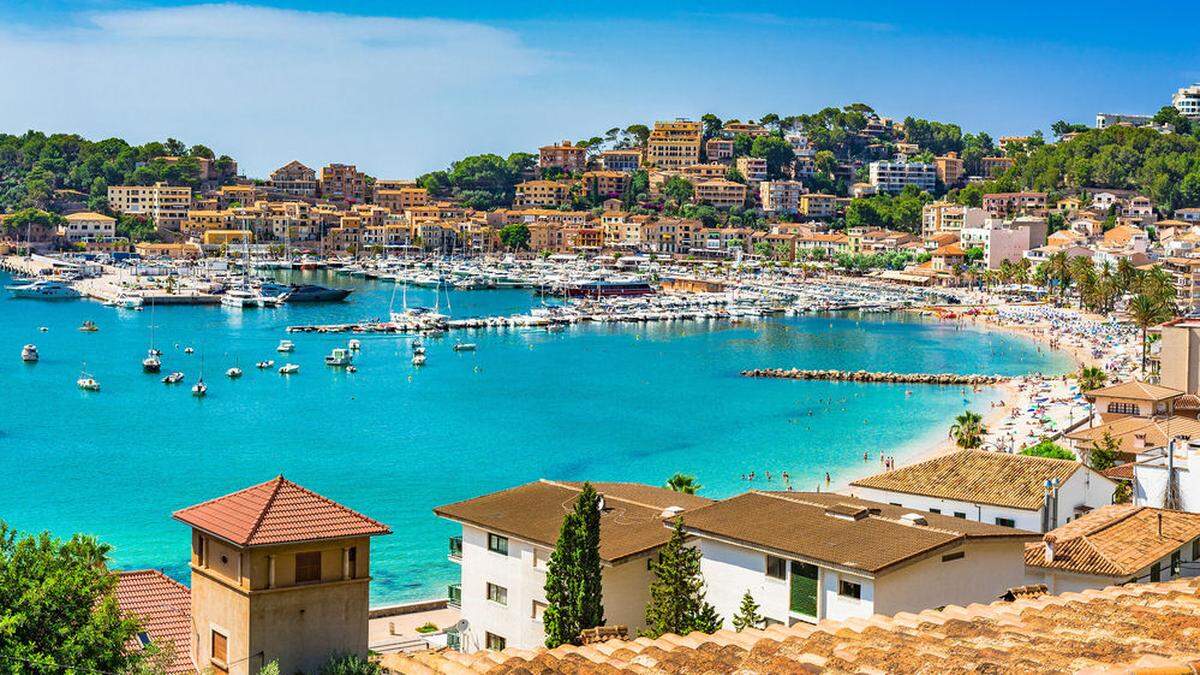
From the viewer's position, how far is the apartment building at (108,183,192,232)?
5458 inches

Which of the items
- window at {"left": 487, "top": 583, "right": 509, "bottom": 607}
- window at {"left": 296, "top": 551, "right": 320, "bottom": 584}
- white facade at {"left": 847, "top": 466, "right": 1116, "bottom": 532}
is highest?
window at {"left": 296, "top": 551, "right": 320, "bottom": 584}

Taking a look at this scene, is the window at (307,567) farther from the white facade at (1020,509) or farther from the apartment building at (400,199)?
the apartment building at (400,199)

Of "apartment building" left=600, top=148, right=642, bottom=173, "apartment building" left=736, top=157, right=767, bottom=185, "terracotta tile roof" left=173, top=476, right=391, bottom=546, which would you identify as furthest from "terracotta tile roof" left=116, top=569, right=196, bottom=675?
"apartment building" left=600, top=148, right=642, bottom=173

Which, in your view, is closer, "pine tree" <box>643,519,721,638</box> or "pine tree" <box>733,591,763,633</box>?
"pine tree" <box>733,591,763,633</box>

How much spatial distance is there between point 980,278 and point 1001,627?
3999 inches

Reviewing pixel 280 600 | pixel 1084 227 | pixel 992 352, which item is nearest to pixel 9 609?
pixel 280 600

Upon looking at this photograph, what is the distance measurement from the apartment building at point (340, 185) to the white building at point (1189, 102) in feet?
325

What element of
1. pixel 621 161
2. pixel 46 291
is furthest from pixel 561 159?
pixel 46 291

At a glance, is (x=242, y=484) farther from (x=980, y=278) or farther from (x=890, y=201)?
(x=890, y=201)

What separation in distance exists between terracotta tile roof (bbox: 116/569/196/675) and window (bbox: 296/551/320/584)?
3.87 metres

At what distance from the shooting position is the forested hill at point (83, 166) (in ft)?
479

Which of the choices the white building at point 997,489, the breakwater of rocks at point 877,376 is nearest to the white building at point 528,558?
the white building at point 997,489

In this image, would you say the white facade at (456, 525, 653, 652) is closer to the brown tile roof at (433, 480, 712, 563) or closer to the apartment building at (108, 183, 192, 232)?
the brown tile roof at (433, 480, 712, 563)

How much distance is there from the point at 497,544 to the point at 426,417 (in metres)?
31.6
